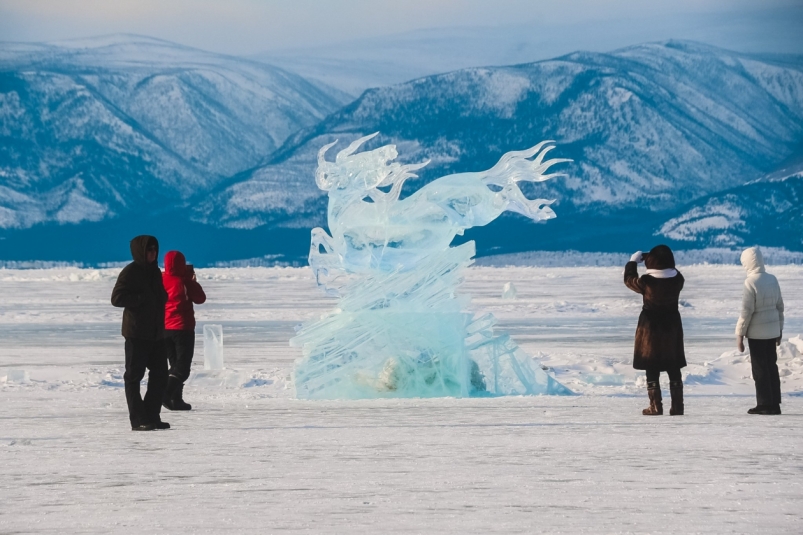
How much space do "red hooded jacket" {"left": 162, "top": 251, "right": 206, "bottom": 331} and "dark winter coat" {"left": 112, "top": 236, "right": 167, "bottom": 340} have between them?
1334mm

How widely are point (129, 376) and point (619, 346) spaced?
11.9m

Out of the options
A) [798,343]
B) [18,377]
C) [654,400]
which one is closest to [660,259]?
[654,400]

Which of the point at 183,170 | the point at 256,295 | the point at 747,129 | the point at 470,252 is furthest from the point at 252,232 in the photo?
the point at 470,252

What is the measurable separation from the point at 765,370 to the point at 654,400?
92 centimetres

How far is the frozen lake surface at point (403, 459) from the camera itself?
21.8 feet

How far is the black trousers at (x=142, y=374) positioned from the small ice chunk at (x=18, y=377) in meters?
5.31

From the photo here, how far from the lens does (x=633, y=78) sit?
19275 cm

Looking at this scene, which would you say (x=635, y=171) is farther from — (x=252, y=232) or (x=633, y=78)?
(x=252, y=232)

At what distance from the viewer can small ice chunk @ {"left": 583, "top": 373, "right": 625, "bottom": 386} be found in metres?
15.2

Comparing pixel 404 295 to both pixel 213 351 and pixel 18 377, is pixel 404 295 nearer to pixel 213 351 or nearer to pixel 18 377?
pixel 213 351

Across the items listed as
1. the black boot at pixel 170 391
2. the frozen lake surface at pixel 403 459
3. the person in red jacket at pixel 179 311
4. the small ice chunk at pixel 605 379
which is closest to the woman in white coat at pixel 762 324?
the frozen lake surface at pixel 403 459

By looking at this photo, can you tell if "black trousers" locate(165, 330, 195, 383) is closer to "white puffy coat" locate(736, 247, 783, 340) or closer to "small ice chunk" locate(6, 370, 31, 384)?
"small ice chunk" locate(6, 370, 31, 384)

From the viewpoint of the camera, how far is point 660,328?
1111 centimetres

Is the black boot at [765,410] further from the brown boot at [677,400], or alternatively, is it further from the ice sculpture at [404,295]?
the ice sculpture at [404,295]
